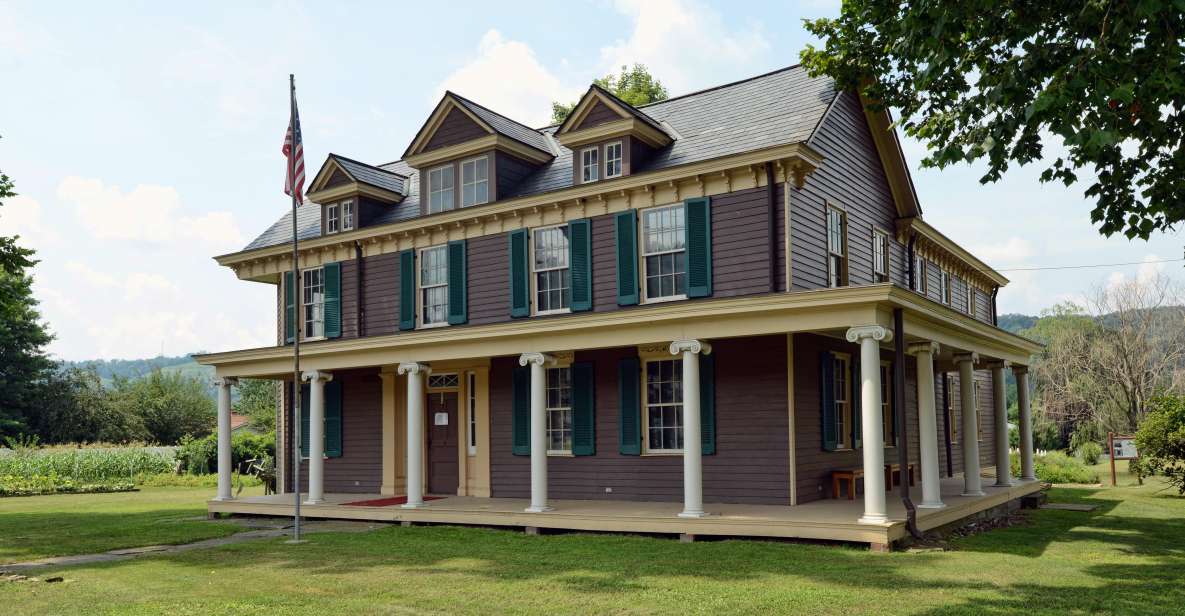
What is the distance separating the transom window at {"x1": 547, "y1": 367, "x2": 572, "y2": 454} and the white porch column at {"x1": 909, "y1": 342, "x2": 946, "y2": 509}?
632cm

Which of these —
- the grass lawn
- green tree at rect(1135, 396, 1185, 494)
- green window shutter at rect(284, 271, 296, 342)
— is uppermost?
green window shutter at rect(284, 271, 296, 342)

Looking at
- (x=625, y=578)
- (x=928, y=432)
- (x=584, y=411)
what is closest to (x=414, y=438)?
(x=584, y=411)

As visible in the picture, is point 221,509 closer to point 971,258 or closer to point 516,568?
point 516,568

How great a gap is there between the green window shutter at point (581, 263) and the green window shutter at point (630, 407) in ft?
4.46

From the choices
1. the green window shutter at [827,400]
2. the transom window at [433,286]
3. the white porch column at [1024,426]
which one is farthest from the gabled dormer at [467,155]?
the white porch column at [1024,426]

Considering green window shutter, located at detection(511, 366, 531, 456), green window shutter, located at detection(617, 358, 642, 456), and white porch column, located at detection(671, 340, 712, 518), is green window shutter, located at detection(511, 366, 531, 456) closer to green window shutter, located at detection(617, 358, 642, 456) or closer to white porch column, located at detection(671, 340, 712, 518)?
green window shutter, located at detection(617, 358, 642, 456)

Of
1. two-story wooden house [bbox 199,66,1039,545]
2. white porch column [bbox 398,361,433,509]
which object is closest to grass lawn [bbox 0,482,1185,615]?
two-story wooden house [bbox 199,66,1039,545]

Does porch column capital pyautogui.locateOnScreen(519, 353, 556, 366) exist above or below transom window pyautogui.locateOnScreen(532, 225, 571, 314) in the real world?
below

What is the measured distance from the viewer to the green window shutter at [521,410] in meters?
17.9

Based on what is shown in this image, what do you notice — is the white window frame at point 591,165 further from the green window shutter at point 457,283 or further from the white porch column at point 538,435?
the white porch column at point 538,435

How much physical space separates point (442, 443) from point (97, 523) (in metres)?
7.04

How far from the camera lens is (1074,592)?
957cm

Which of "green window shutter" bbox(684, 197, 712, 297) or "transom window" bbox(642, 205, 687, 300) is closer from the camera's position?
"green window shutter" bbox(684, 197, 712, 297)

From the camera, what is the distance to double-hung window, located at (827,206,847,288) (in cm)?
1691
